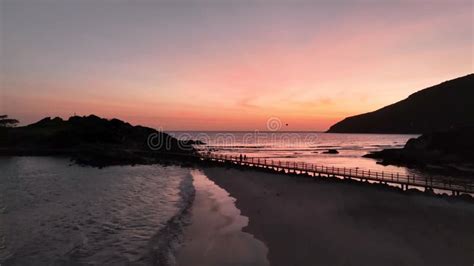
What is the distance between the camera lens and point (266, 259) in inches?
599

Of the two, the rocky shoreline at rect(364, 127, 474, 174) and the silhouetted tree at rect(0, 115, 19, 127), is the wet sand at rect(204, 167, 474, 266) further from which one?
the silhouetted tree at rect(0, 115, 19, 127)

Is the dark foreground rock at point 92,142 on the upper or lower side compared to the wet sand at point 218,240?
upper

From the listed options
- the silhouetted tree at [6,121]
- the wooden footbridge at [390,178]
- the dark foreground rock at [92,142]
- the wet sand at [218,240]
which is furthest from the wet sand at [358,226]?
the silhouetted tree at [6,121]

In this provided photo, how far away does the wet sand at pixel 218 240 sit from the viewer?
49.8 feet

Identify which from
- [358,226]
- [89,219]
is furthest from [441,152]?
[89,219]

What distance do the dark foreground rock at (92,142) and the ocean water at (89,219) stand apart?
33356 mm

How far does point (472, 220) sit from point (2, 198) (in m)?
35.0

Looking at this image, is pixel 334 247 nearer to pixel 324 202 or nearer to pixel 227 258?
pixel 227 258

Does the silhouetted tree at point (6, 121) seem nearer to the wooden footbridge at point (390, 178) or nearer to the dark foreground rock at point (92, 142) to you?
the dark foreground rock at point (92, 142)

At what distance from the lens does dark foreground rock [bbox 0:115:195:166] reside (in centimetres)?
7838

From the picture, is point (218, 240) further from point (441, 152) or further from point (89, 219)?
point (441, 152)

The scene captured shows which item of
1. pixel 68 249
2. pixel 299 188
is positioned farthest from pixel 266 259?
pixel 299 188

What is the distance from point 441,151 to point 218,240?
65.5 metres

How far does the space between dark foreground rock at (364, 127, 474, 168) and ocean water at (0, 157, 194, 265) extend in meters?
45.3
